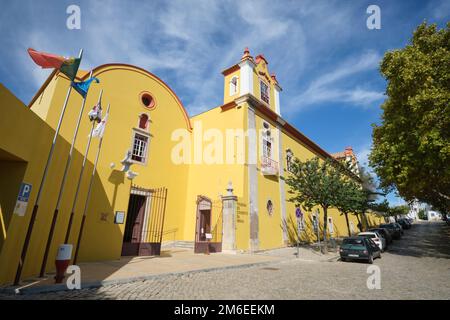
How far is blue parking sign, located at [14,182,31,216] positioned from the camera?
5.41 meters

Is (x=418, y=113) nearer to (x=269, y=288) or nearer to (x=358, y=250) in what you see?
(x=358, y=250)

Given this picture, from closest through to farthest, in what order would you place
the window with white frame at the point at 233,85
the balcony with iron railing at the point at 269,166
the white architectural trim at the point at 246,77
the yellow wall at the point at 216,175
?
the yellow wall at the point at 216,175 < the balcony with iron railing at the point at 269,166 < the white architectural trim at the point at 246,77 < the window with white frame at the point at 233,85

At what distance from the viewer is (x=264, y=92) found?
19.7 m

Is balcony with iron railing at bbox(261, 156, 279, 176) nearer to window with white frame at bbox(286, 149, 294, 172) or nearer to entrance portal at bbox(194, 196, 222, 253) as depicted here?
window with white frame at bbox(286, 149, 294, 172)

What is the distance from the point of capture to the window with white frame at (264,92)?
1942cm

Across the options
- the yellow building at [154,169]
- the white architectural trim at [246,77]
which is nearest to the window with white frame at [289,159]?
the yellow building at [154,169]

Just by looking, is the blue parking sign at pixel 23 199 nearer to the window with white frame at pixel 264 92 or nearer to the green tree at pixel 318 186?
the green tree at pixel 318 186

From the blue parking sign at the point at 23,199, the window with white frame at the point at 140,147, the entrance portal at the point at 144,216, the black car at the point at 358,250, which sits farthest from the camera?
the window with white frame at the point at 140,147

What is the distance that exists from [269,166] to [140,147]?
28.9 feet

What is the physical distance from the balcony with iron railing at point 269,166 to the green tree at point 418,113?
19.9ft

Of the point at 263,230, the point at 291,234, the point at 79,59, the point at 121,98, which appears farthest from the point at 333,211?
the point at 79,59

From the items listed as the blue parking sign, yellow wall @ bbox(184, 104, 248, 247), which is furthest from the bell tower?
the blue parking sign

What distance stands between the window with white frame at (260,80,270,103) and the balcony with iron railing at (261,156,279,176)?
5032mm

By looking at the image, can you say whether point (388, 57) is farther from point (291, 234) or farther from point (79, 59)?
point (79, 59)
